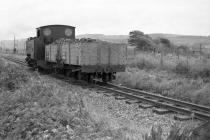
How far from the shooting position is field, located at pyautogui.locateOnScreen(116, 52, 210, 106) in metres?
11.4

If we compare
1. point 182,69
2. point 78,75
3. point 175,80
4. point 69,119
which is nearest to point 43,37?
point 78,75

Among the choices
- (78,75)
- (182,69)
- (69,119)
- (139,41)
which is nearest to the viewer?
(69,119)

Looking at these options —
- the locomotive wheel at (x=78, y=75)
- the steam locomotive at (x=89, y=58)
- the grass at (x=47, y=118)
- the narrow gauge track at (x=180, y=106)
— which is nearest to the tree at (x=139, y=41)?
the steam locomotive at (x=89, y=58)

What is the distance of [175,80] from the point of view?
47.1 ft

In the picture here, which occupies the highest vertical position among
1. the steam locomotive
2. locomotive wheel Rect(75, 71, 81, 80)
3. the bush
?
the steam locomotive

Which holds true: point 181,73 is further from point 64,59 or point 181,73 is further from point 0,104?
point 0,104

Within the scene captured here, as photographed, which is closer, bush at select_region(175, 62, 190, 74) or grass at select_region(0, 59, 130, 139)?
grass at select_region(0, 59, 130, 139)

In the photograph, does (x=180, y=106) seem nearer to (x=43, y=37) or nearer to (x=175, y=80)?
(x=175, y=80)

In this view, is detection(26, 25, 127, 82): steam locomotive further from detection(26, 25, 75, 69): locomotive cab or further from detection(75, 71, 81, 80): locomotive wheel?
detection(26, 25, 75, 69): locomotive cab

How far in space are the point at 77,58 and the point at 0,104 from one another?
621 centimetres

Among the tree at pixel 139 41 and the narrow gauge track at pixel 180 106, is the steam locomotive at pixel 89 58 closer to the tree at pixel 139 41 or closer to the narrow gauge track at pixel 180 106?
the narrow gauge track at pixel 180 106

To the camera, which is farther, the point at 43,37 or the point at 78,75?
the point at 43,37

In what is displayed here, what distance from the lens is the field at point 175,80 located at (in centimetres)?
1142

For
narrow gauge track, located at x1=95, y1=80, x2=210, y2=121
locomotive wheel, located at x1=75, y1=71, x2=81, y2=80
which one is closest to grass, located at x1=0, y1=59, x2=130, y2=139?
narrow gauge track, located at x1=95, y1=80, x2=210, y2=121
